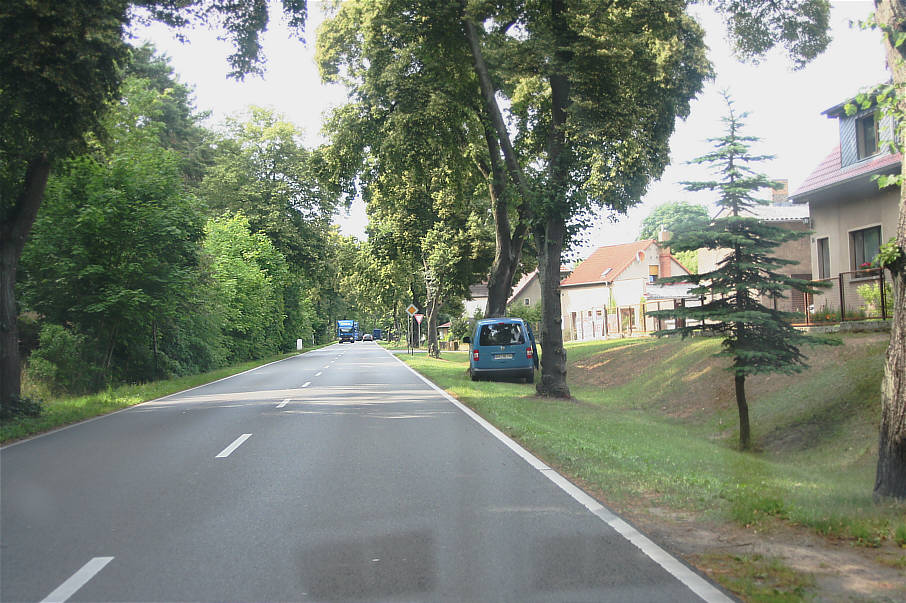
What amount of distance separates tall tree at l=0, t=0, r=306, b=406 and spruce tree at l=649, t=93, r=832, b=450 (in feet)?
27.5

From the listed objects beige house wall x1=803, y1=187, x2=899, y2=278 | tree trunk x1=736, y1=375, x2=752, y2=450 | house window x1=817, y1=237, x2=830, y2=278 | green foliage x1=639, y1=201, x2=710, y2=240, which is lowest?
tree trunk x1=736, y1=375, x2=752, y2=450

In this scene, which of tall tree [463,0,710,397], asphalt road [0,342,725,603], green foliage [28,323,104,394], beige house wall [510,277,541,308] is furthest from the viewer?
beige house wall [510,277,541,308]

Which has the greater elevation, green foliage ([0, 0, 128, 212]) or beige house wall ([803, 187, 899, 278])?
green foliage ([0, 0, 128, 212])

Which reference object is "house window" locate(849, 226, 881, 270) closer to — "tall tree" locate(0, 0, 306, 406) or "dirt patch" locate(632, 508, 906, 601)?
"tall tree" locate(0, 0, 306, 406)

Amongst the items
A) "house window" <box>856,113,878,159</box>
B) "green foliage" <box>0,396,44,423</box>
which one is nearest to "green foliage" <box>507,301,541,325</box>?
"house window" <box>856,113,878,159</box>

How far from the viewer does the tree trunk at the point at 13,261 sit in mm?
13391

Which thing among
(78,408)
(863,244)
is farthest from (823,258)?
(78,408)

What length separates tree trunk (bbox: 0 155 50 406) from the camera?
1339cm

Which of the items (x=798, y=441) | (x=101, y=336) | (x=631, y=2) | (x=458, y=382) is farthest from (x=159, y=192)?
(x=798, y=441)

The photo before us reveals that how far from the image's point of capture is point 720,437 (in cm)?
1450

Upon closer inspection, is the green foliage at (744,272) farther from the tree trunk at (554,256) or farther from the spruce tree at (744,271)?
the tree trunk at (554,256)

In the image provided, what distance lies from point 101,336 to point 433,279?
18.3 meters

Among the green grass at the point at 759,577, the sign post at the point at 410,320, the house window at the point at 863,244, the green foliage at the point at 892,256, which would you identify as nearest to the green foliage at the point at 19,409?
the green grass at the point at 759,577

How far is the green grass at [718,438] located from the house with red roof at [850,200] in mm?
5103
